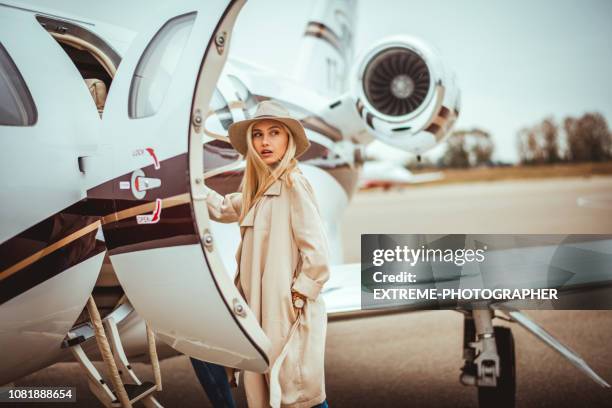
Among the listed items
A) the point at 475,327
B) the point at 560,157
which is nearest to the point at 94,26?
the point at 475,327

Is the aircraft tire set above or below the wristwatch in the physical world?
below

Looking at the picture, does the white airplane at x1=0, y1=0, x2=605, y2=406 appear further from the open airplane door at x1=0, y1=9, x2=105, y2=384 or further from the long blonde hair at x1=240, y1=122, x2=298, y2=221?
the long blonde hair at x1=240, y1=122, x2=298, y2=221

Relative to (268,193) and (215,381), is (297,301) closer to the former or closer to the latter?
(268,193)

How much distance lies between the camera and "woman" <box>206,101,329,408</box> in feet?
8.79

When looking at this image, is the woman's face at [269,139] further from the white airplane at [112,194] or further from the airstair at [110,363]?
the airstair at [110,363]

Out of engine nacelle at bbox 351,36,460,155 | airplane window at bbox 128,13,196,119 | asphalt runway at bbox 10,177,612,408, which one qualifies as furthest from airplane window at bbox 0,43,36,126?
engine nacelle at bbox 351,36,460,155

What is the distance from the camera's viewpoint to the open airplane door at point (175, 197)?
2.43m

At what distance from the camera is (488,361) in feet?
14.3

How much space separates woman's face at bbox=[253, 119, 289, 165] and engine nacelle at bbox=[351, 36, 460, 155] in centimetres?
285

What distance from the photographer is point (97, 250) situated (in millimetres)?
3072

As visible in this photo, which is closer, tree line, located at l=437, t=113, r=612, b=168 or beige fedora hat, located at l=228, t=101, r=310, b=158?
beige fedora hat, located at l=228, t=101, r=310, b=158

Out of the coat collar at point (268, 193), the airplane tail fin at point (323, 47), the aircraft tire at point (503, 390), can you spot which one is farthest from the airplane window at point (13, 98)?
the airplane tail fin at point (323, 47)

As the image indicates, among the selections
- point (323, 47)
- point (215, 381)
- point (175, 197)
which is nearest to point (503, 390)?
point (215, 381)

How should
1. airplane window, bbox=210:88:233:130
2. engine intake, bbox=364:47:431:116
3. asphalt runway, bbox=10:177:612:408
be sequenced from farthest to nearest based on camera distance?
engine intake, bbox=364:47:431:116, asphalt runway, bbox=10:177:612:408, airplane window, bbox=210:88:233:130
